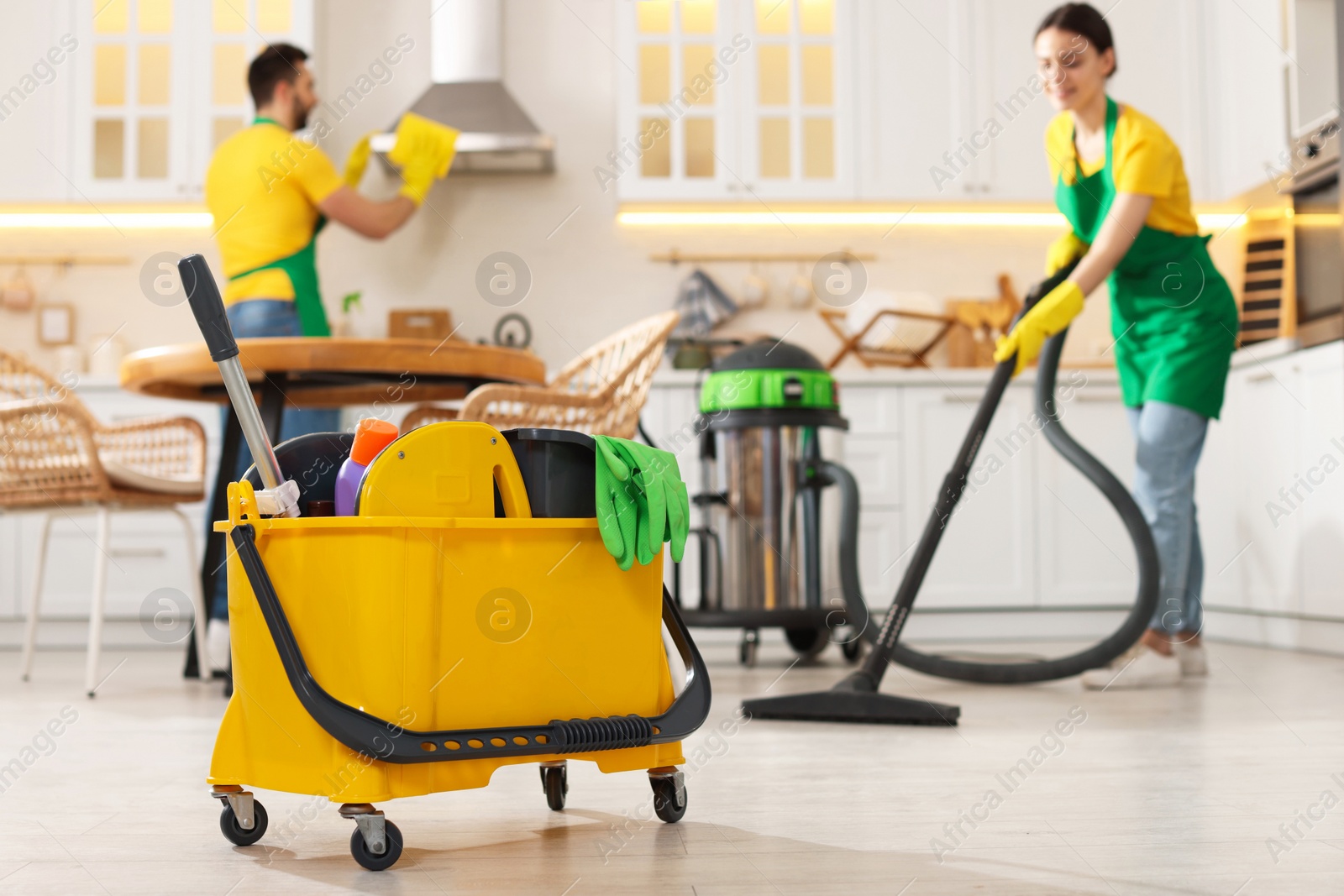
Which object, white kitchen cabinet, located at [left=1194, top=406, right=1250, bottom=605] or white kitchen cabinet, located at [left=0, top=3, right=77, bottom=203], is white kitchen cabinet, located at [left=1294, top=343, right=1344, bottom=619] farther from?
white kitchen cabinet, located at [left=0, top=3, right=77, bottom=203]

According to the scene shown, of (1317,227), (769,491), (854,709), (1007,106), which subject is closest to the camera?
(854,709)

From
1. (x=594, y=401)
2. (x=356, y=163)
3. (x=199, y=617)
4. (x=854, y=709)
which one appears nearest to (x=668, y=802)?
(x=854, y=709)

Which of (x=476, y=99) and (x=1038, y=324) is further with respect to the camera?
(x=476, y=99)

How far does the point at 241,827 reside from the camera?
3.75 ft

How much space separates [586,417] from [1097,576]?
2.17 m

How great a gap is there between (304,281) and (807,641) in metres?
1.51

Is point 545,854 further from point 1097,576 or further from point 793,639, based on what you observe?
point 1097,576

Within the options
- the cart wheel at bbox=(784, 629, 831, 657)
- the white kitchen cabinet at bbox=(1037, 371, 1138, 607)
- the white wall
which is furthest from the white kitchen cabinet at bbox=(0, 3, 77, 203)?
the white kitchen cabinet at bbox=(1037, 371, 1138, 607)

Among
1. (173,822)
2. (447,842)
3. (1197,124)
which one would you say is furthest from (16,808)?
(1197,124)

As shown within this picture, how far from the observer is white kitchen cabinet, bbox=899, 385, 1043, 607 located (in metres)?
3.76

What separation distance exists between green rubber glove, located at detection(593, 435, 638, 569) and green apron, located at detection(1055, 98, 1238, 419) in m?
1.76

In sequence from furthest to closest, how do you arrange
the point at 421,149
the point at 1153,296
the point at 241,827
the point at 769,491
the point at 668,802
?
the point at 421,149 < the point at 769,491 < the point at 1153,296 < the point at 668,802 < the point at 241,827

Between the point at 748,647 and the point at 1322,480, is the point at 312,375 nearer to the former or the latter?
the point at 748,647

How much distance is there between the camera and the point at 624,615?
119 centimetres
